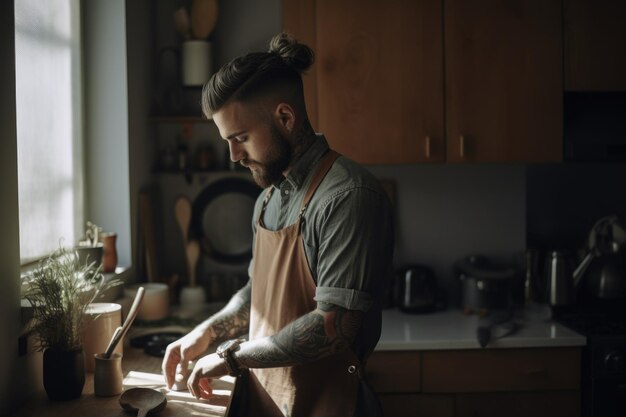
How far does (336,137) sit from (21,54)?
3.90ft

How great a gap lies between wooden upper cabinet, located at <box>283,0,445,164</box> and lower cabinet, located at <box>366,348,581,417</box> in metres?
0.82

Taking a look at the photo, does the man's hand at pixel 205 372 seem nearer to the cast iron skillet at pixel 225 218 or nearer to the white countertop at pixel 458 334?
the white countertop at pixel 458 334

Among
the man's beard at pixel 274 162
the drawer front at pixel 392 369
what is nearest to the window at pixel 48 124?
the man's beard at pixel 274 162

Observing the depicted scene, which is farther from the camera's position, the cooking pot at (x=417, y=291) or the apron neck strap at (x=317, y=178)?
the cooking pot at (x=417, y=291)

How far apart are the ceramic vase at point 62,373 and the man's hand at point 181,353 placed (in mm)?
206

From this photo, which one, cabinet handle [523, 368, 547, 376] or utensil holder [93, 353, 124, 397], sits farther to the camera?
cabinet handle [523, 368, 547, 376]

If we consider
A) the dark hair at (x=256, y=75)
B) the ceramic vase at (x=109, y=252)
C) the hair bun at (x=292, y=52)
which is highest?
the hair bun at (x=292, y=52)

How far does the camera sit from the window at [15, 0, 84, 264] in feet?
6.94

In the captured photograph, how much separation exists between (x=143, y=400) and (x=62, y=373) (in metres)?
0.23

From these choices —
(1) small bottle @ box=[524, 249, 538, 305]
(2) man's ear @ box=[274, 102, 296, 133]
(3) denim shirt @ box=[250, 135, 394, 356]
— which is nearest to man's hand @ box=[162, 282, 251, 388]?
(3) denim shirt @ box=[250, 135, 394, 356]

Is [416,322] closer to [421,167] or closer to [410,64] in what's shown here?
[421,167]

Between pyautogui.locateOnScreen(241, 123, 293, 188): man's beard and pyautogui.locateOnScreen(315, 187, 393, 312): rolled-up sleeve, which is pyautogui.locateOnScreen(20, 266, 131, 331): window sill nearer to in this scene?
pyautogui.locateOnScreen(241, 123, 293, 188): man's beard

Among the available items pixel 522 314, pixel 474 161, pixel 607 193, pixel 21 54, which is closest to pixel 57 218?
pixel 21 54

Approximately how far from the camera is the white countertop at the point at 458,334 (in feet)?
8.20
